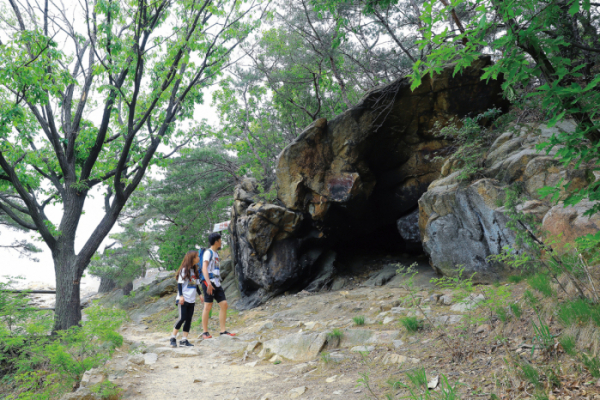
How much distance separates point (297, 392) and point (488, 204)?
5062 millimetres

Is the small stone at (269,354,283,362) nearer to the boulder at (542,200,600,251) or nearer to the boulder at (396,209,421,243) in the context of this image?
the boulder at (542,200,600,251)

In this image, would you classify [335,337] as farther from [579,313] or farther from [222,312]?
[579,313]

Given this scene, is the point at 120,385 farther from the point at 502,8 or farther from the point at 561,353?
the point at 502,8

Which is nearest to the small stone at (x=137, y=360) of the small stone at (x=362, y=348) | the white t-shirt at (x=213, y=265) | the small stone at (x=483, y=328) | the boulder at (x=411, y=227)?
the white t-shirt at (x=213, y=265)

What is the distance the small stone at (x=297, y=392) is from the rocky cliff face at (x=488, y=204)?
369 cm

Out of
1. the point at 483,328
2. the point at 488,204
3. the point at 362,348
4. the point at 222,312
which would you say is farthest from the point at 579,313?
the point at 222,312

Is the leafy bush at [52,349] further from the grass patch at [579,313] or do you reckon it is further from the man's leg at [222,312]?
the grass patch at [579,313]

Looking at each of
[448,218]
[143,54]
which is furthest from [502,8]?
[143,54]

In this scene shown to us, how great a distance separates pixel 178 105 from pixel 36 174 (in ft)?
16.5

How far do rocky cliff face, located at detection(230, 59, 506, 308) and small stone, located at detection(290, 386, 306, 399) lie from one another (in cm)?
676

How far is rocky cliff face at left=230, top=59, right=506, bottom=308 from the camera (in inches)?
359

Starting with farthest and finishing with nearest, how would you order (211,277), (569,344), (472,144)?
(472,144)
(211,277)
(569,344)

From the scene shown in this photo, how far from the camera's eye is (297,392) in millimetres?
3283

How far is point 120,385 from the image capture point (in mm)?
3756
